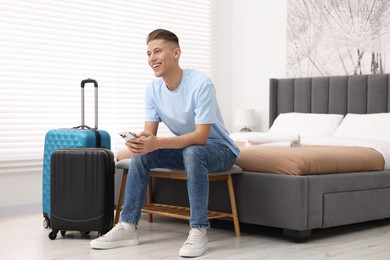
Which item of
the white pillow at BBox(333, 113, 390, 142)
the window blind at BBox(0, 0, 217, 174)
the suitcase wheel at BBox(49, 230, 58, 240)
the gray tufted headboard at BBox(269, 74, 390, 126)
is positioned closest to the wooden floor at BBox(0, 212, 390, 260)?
the suitcase wheel at BBox(49, 230, 58, 240)

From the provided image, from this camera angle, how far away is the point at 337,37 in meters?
5.47

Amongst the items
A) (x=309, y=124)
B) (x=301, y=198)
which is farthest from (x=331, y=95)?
(x=301, y=198)

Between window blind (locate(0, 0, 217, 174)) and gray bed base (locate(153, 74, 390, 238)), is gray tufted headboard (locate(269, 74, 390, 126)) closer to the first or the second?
window blind (locate(0, 0, 217, 174))

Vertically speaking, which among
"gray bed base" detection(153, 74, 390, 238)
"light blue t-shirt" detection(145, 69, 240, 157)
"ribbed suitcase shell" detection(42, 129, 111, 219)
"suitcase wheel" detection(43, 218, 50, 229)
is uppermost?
"light blue t-shirt" detection(145, 69, 240, 157)

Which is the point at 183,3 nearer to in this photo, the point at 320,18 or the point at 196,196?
the point at 320,18

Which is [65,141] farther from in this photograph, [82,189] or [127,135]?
[127,135]

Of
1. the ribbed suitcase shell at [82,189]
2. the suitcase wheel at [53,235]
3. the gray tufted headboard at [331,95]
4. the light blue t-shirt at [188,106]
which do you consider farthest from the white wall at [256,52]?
the suitcase wheel at [53,235]

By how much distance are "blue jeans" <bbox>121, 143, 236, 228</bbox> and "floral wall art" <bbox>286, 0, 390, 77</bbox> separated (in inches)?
93.7

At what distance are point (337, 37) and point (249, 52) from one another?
3.57 feet

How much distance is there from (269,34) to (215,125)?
119 inches

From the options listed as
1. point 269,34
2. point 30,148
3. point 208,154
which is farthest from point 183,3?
point 208,154

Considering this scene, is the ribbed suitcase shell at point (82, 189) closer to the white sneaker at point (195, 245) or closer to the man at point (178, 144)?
the man at point (178, 144)

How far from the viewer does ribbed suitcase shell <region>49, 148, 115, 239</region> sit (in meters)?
3.27

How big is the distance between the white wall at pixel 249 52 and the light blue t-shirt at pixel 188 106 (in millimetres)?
2754
